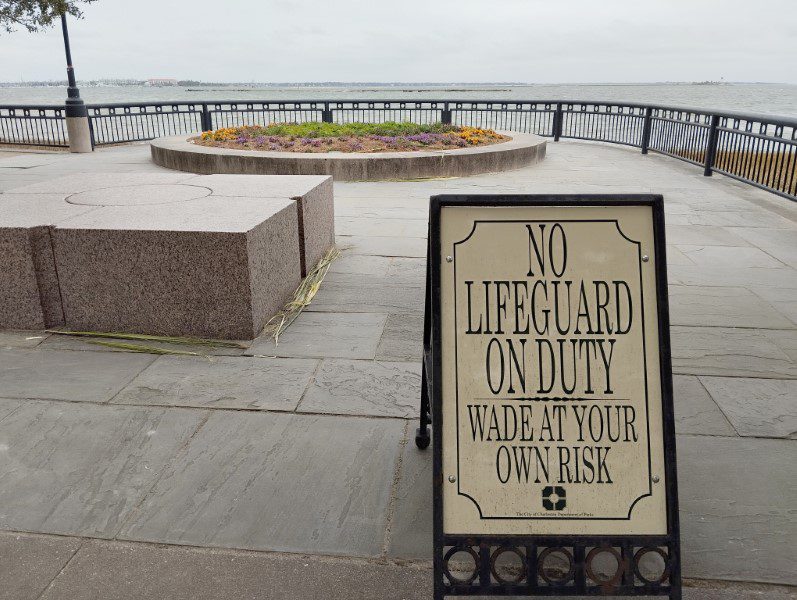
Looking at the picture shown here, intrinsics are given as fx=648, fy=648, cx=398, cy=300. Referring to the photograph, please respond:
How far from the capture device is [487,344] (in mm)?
2078

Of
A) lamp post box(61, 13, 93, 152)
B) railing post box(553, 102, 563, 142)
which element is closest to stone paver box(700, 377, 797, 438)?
railing post box(553, 102, 563, 142)

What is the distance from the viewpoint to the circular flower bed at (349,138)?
12977 millimetres

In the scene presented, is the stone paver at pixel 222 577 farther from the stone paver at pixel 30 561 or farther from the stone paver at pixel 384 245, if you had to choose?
the stone paver at pixel 384 245

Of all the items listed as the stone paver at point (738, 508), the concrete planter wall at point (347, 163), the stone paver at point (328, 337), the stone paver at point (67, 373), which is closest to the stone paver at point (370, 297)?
the stone paver at point (328, 337)

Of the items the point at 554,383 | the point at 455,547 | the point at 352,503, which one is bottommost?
the point at 352,503

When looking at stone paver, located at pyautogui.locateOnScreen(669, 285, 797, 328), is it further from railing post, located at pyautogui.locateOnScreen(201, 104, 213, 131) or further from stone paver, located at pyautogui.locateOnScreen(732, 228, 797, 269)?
railing post, located at pyautogui.locateOnScreen(201, 104, 213, 131)

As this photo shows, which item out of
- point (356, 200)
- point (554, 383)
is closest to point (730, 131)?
point (356, 200)

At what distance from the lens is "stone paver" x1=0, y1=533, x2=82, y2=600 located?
2.17m

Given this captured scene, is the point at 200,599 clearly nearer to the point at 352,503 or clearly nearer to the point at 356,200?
the point at 352,503

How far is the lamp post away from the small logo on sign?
17.1m

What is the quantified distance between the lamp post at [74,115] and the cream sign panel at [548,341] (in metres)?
16.8

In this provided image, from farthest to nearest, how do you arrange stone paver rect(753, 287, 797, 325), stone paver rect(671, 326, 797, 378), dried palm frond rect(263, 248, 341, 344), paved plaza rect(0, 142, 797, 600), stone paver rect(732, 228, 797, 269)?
stone paver rect(732, 228, 797, 269) < stone paver rect(753, 287, 797, 325) < dried palm frond rect(263, 248, 341, 344) < stone paver rect(671, 326, 797, 378) < paved plaza rect(0, 142, 797, 600)

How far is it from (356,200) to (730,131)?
644cm

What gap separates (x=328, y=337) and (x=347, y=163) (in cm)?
744
